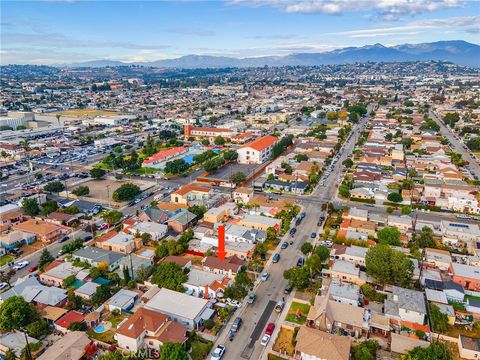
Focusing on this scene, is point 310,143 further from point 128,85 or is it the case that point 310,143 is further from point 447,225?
point 128,85

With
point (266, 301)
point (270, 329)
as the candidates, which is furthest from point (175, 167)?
point (270, 329)

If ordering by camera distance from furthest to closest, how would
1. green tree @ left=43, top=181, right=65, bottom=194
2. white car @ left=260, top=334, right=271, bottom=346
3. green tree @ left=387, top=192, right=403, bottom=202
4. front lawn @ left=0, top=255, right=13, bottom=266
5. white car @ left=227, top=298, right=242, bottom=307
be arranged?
1. green tree @ left=43, top=181, right=65, bottom=194
2. green tree @ left=387, top=192, right=403, bottom=202
3. front lawn @ left=0, top=255, right=13, bottom=266
4. white car @ left=227, top=298, right=242, bottom=307
5. white car @ left=260, top=334, right=271, bottom=346

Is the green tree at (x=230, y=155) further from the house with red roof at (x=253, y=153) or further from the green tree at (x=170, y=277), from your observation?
the green tree at (x=170, y=277)

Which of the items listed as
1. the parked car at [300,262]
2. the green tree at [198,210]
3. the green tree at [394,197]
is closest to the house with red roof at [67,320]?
the parked car at [300,262]

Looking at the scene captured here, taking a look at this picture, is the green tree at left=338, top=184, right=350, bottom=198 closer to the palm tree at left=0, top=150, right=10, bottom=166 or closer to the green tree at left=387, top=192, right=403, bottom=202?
the green tree at left=387, top=192, right=403, bottom=202

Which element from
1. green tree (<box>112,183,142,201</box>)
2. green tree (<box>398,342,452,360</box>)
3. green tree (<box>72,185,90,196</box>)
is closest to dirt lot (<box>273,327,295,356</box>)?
green tree (<box>398,342,452,360</box>)

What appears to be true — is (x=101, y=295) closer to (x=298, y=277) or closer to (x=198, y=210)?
(x=298, y=277)
